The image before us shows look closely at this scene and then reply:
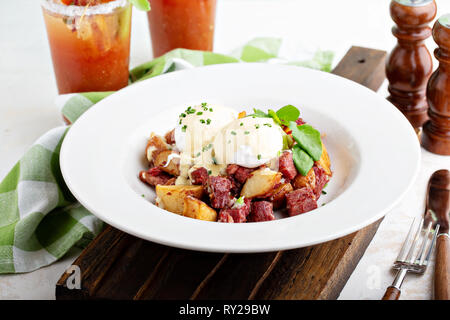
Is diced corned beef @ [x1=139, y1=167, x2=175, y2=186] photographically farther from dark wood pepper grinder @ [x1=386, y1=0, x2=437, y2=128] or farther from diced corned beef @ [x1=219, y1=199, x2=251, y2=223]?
dark wood pepper grinder @ [x1=386, y1=0, x2=437, y2=128]

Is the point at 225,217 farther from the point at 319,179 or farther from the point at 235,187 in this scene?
the point at 319,179

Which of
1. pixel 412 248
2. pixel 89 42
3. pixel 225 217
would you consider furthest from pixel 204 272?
pixel 89 42

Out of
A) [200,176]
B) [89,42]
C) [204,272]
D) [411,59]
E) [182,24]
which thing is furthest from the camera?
[182,24]

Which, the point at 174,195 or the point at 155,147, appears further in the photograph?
the point at 155,147

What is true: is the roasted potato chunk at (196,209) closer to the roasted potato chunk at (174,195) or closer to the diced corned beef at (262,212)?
the roasted potato chunk at (174,195)

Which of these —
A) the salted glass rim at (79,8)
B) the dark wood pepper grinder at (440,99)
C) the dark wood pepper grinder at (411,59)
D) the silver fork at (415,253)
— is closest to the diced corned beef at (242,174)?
the silver fork at (415,253)

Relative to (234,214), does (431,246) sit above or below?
below
